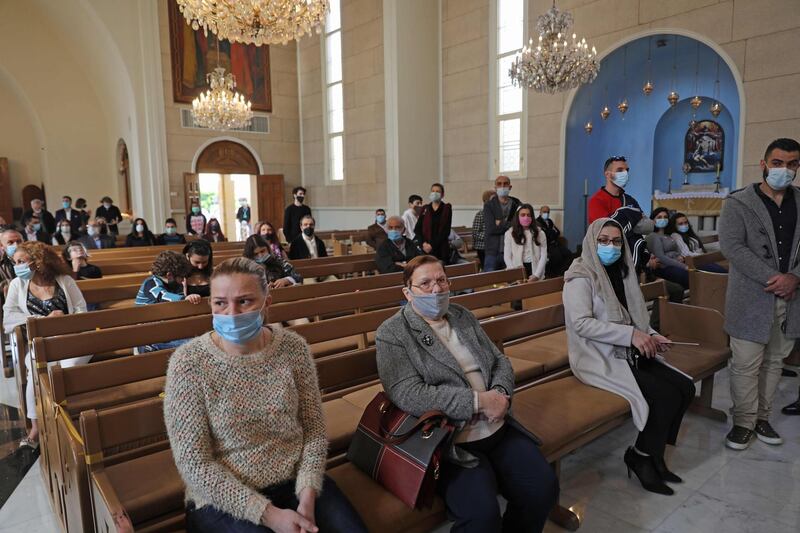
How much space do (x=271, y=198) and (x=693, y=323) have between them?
13.1m

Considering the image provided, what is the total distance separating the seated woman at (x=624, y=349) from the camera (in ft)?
8.83

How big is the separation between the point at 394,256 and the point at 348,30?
10.1m

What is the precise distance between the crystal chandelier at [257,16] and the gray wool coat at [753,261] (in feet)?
15.3

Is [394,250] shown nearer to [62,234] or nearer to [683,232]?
[683,232]

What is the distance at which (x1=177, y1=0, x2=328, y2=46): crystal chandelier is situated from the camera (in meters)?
6.02

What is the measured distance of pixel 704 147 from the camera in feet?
38.0

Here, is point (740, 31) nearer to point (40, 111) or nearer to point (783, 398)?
point (783, 398)

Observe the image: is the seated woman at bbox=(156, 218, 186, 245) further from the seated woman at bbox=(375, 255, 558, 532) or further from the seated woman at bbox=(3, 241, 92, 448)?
the seated woman at bbox=(375, 255, 558, 532)

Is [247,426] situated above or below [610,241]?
below

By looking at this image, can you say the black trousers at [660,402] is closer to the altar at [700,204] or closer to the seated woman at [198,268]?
the seated woman at [198,268]

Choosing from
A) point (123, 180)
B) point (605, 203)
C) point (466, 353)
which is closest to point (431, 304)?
point (466, 353)

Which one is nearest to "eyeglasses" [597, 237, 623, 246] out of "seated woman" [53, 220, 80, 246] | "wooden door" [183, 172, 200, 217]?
"seated woman" [53, 220, 80, 246]

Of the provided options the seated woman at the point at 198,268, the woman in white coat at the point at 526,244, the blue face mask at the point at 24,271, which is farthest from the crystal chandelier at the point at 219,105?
the blue face mask at the point at 24,271

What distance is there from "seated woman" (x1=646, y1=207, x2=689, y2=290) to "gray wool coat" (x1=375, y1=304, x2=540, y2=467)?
174 inches
